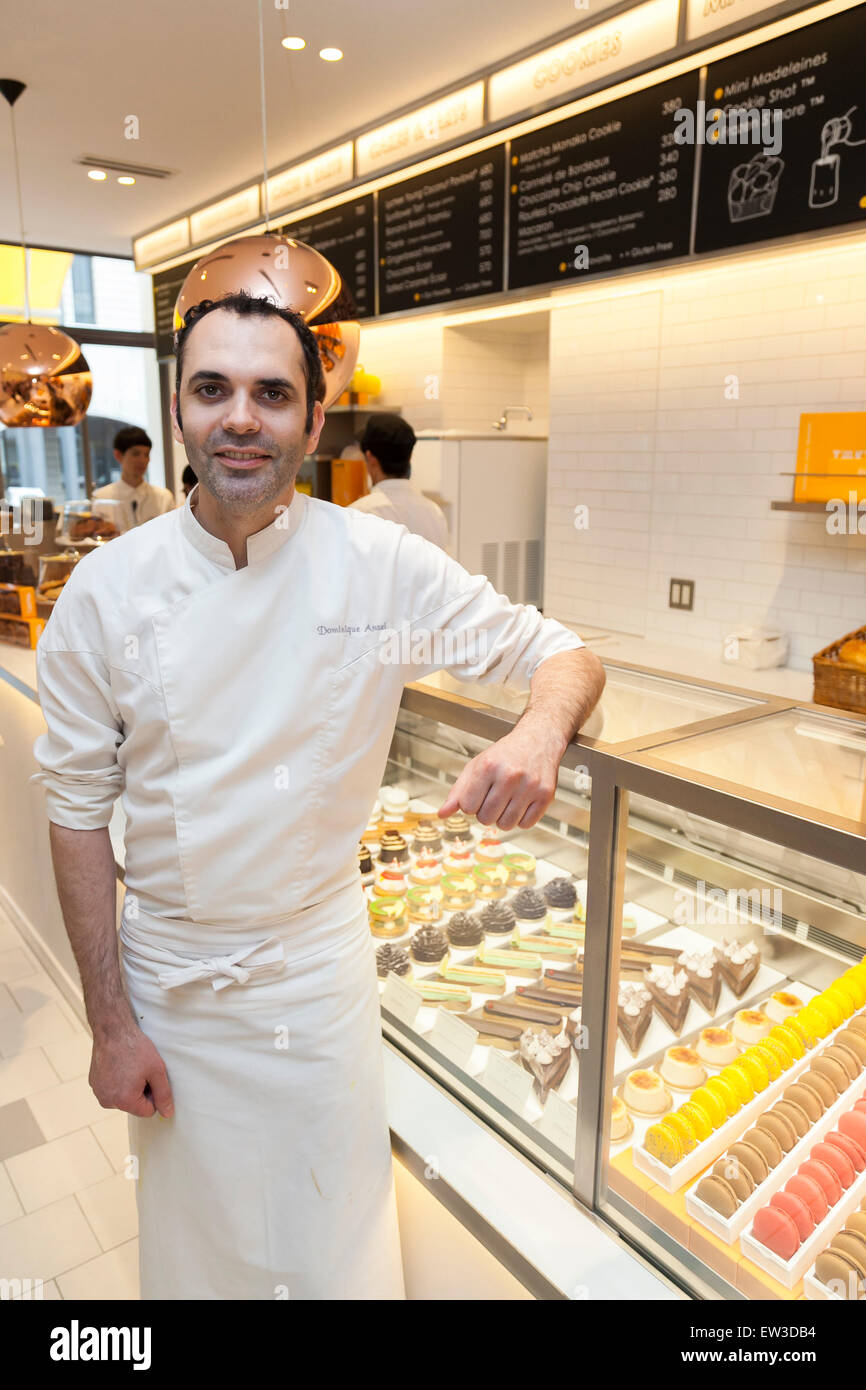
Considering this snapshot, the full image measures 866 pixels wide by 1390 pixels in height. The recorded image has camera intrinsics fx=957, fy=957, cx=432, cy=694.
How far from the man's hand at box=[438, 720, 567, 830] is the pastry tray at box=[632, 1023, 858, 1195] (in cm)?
55

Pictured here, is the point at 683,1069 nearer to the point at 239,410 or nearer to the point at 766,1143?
the point at 766,1143

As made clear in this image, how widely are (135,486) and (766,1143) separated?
17.3ft

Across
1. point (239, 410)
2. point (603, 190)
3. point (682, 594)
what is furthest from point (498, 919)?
point (603, 190)

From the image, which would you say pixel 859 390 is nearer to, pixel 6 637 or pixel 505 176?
pixel 505 176

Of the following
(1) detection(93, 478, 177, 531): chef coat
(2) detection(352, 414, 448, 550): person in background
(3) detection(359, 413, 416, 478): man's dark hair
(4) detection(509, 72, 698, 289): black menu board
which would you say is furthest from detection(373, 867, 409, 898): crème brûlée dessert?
(1) detection(93, 478, 177, 531): chef coat

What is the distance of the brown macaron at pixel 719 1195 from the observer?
1.19 meters

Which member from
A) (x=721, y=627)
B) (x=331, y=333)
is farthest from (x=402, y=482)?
(x=331, y=333)

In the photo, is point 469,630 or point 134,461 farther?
point 134,461

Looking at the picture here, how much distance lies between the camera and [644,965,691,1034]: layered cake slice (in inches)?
62.4

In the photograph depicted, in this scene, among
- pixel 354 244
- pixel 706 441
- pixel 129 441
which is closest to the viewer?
pixel 706 441

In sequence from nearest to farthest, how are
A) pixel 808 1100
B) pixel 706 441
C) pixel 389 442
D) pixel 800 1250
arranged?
pixel 800 1250 → pixel 808 1100 → pixel 389 442 → pixel 706 441

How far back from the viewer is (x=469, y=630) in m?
1.29

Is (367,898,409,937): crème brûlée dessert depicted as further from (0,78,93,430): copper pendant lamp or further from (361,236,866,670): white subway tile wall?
(361,236,866,670): white subway tile wall
